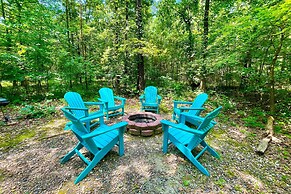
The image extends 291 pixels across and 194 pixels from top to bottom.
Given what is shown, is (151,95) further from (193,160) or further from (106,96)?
(193,160)

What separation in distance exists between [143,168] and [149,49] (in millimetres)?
4094

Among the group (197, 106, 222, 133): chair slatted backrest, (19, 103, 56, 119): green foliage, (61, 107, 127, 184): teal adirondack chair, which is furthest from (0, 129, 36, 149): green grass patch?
(197, 106, 222, 133): chair slatted backrest

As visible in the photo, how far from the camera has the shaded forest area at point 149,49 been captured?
3847 millimetres

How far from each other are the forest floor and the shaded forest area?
2077 mm

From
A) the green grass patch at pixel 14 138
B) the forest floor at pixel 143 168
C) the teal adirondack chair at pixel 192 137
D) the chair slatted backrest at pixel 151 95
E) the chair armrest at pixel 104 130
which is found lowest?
the forest floor at pixel 143 168

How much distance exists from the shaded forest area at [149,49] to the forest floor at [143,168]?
2.08 metres

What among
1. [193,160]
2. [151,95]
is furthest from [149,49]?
[193,160]

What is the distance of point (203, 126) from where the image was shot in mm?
1932

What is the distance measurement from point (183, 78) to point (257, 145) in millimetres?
5735

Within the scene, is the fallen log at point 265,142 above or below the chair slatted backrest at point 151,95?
below

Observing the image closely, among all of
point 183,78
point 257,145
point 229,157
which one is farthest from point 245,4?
point 229,157

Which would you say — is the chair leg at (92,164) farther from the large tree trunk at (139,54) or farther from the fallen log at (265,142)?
the large tree trunk at (139,54)

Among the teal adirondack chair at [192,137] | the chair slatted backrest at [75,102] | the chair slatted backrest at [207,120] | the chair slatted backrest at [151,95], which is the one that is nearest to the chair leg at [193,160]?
the teal adirondack chair at [192,137]

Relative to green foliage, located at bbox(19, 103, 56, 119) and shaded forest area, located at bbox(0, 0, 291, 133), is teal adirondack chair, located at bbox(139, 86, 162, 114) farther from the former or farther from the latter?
green foliage, located at bbox(19, 103, 56, 119)
